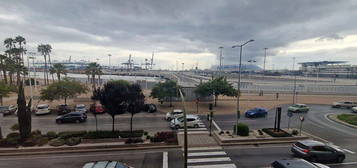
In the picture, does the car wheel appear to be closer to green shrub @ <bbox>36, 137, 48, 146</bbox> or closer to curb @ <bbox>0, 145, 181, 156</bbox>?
curb @ <bbox>0, 145, 181, 156</bbox>

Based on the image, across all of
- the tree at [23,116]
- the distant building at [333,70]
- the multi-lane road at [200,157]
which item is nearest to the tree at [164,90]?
the multi-lane road at [200,157]

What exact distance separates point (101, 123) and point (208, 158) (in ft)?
54.4

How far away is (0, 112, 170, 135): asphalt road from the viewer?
852 inches

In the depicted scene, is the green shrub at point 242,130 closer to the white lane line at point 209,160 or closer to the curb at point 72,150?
the white lane line at point 209,160

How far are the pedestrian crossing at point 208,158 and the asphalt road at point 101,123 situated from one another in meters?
7.14

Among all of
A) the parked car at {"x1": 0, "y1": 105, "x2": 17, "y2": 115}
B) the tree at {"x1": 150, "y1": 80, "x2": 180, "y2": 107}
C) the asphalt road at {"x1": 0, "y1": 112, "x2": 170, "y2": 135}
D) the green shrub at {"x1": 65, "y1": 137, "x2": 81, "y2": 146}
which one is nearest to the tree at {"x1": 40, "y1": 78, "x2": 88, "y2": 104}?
the asphalt road at {"x1": 0, "y1": 112, "x2": 170, "y2": 135}

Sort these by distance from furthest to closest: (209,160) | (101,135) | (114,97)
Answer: (114,97)
(101,135)
(209,160)

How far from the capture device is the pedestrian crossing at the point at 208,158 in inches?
501

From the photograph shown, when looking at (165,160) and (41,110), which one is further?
(41,110)

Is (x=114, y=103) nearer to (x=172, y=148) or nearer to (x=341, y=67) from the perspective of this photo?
(x=172, y=148)

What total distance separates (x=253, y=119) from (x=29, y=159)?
26892 mm

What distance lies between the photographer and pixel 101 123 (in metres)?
24.0

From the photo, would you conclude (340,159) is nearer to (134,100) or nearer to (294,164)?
(294,164)

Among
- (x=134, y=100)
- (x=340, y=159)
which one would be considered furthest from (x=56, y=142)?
(x=340, y=159)
